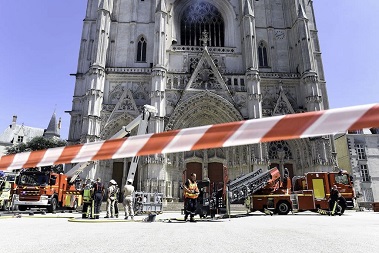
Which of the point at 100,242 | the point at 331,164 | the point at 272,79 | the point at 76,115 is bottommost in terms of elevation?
the point at 100,242

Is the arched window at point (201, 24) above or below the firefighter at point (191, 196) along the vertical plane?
above

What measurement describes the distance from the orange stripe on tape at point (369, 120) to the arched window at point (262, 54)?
82.8 ft

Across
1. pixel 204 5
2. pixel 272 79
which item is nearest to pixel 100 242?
pixel 272 79

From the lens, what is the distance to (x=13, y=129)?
4416cm

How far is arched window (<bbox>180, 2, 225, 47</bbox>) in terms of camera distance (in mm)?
28188

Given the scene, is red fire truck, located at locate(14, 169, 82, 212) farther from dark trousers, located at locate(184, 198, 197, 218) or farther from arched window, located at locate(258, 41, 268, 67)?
arched window, located at locate(258, 41, 268, 67)

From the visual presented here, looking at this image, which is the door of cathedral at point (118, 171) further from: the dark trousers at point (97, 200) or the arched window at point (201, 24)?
the arched window at point (201, 24)

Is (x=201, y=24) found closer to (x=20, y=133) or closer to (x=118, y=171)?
(x=118, y=171)

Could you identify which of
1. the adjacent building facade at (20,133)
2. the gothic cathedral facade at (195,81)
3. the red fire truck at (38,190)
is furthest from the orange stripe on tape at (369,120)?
the adjacent building facade at (20,133)

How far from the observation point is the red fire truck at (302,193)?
13125mm

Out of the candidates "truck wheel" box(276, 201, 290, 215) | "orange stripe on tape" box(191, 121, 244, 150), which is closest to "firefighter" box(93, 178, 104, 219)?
"truck wheel" box(276, 201, 290, 215)

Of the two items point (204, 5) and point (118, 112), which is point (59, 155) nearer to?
point (118, 112)

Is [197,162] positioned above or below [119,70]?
→ below

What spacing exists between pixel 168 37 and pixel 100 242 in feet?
80.1
